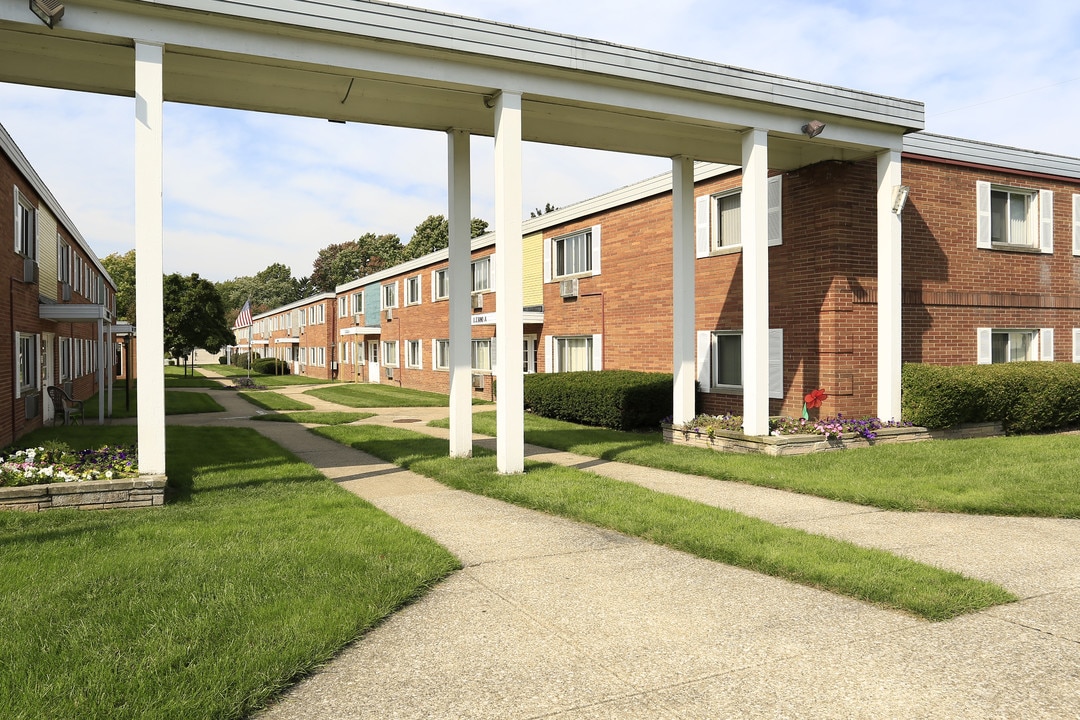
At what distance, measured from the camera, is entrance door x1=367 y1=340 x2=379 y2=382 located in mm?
37281

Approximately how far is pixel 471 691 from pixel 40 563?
12.4 ft

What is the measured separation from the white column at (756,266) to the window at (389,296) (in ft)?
79.8

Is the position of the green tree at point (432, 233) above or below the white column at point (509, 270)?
above

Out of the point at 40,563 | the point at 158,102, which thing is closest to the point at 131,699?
the point at 40,563

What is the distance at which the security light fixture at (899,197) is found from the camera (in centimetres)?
1197

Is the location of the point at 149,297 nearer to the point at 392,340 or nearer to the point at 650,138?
the point at 650,138

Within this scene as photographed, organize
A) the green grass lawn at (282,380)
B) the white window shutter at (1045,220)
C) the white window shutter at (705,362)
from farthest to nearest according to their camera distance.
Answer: the green grass lawn at (282,380), the white window shutter at (1045,220), the white window shutter at (705,362)

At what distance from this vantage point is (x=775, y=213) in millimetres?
13664

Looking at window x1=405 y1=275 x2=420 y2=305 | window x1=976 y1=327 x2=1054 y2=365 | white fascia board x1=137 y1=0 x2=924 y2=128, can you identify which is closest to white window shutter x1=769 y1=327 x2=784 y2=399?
white fascia board x1=137 y1=0 x2=924 y2=128

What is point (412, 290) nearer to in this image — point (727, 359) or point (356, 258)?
point (727, 359)

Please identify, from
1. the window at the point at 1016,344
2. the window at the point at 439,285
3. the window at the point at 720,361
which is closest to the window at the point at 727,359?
the window at the point at 720,361

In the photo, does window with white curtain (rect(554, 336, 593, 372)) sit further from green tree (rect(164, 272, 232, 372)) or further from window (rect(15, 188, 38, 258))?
green tree (rect(164, 272, 232, 372))

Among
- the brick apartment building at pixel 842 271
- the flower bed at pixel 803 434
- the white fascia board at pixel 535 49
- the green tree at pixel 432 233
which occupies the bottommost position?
the flower bed at pixel 803 434

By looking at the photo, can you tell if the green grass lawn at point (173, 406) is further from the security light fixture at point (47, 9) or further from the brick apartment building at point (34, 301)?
the security light fixture at point (47, 9)
